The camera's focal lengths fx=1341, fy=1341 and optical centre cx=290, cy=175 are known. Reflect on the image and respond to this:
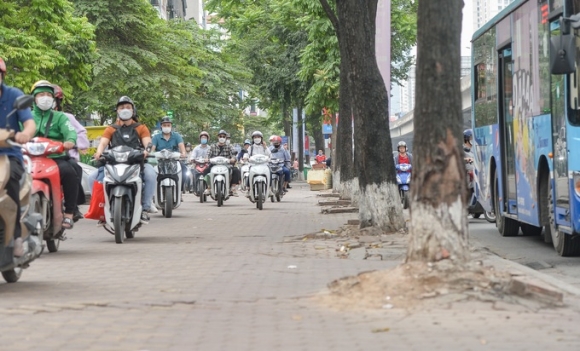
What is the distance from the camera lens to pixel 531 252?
52.7 ft

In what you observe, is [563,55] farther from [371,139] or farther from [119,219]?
[119,219]

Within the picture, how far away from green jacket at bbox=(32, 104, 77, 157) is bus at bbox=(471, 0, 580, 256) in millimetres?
4945

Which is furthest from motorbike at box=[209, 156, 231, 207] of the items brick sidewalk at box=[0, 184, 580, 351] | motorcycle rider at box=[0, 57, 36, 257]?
motorcycle rider at box=[0, 57, 36, 257]

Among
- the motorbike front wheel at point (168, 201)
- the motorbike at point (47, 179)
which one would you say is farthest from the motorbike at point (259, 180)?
the motorbike at point (47, 179)

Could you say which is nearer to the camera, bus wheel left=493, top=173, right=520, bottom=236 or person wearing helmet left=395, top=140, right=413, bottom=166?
bus wheel left=493, top=173, right=520, bottom=236

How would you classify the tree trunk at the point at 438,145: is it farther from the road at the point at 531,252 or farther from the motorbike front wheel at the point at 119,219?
the motorbike front wheel at the point at 119,219

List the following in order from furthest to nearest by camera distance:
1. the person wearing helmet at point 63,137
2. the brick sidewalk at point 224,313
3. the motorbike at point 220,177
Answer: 1. the motorbike at point 220,177
2. the person wearing helmet at point 63,137
3. the brick sidewalk at point 224,313

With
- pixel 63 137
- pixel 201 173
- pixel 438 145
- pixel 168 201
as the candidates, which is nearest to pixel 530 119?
pixel 63 137

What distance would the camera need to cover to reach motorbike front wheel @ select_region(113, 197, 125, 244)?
15.6 m

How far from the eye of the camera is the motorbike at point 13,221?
380 inches

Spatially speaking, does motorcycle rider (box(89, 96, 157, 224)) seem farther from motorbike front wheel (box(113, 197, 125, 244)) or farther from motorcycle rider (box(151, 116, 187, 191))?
motorcycle rider (box(151, 116, 187, 191))

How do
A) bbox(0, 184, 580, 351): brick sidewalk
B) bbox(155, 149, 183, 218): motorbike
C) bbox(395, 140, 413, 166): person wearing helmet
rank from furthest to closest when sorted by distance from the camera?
bbox(395, 140, 413, 166): person wearing helmet, bbox(155, 149, 183, 218): motorbike, bbox(0, 184, 580, 351): brick sidewalk

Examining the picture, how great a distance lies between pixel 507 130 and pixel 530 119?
1.99 m

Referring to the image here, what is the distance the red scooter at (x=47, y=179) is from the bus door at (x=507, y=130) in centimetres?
674
